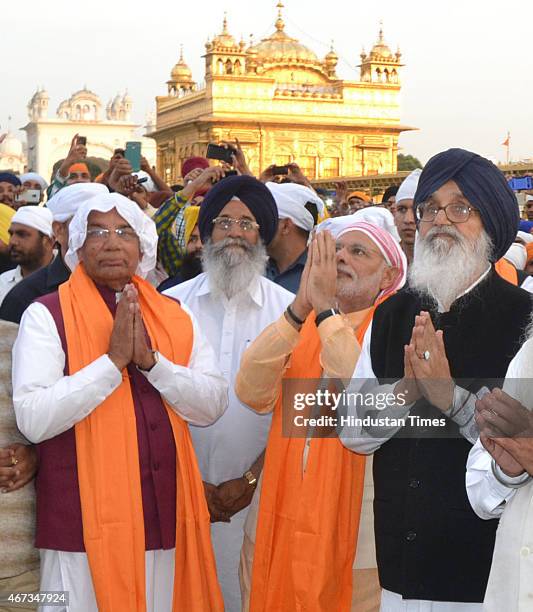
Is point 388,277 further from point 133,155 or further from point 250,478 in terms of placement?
point 133,155

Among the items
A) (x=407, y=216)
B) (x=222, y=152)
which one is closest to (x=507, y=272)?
(x=407, y=216)

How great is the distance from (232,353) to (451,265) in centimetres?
129

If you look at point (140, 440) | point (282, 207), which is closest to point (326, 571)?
point (140, 440)

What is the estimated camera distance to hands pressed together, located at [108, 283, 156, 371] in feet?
9.57

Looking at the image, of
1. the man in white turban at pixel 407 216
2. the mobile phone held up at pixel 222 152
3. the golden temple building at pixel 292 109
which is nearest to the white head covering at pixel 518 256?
the man in white turban at pixel 407 216

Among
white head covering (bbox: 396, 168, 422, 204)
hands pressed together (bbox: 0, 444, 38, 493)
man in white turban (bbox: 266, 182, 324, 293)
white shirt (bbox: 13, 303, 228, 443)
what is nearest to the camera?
white shirt (bbox: 13, 303, 228, 443)

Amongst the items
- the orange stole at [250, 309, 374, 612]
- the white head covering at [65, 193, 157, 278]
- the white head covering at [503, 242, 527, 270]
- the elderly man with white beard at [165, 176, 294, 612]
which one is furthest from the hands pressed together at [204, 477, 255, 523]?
the white head covering at [503, 242, 527, 270]

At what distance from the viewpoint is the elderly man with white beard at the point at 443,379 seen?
2514mm

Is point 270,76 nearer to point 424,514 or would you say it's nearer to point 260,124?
point 260,124

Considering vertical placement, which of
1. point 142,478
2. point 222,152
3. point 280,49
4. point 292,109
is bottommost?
point 142,478

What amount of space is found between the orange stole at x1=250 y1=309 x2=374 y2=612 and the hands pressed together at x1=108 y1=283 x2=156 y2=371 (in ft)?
1.76

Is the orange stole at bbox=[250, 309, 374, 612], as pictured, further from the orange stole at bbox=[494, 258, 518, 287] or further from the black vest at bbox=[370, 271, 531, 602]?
the orange stole at bbox=[494, 258, 518, 287]

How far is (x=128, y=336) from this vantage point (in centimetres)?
292

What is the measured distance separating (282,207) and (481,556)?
2331mm
